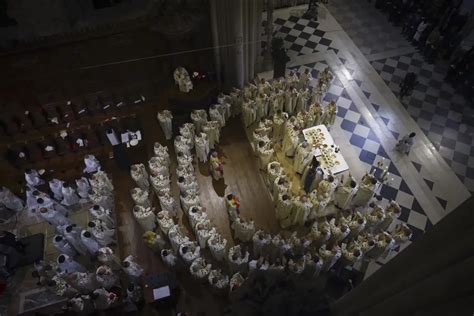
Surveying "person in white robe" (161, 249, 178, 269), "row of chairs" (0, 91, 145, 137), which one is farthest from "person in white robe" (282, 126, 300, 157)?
"row of chairs" (0, 91, 145, 137)

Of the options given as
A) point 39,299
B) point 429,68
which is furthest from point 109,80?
point 429,68

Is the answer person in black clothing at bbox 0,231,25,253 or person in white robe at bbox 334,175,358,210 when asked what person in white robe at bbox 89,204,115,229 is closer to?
person in black clothing at bbox 0,231,25,253

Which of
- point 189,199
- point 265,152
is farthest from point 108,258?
point 265,152

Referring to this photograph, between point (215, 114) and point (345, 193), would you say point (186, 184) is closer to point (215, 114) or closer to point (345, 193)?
point (215, 114)

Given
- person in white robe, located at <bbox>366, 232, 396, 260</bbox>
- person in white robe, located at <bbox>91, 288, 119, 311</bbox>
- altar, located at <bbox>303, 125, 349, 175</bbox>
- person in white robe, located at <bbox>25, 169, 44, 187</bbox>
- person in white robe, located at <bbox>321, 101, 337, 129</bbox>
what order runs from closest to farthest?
person in white robe, located at <bbox>91, 288, 119, 311</bbox>, person in white robe, located at <bbox>366, 232, 396, 260</bbox>, person in white robe, located at <bbox>25, 169, 44, 187</bbox>, altar, located at <bbox>303, 125, 349, 175</bbox>, person in white robe, located at <bbox>321, 101, 337, 129</bbox>

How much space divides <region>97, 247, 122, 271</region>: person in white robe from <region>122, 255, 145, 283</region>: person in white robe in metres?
0.31

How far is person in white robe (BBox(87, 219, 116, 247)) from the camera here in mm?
7102

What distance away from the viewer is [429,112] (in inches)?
416

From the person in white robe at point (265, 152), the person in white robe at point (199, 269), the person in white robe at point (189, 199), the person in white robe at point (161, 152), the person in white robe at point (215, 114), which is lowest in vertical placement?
the person in white robe at point (199, 269)

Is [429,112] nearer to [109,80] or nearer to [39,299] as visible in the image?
[109,80]

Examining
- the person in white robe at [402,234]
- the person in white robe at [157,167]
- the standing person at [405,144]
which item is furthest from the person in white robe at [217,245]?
the standing person at [405,144]

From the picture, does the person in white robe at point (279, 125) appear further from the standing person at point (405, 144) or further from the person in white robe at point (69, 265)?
the person in white robe at point (69, 265)

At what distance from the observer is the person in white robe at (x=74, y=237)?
7110mm

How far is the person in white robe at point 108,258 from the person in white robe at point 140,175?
1.68 m
